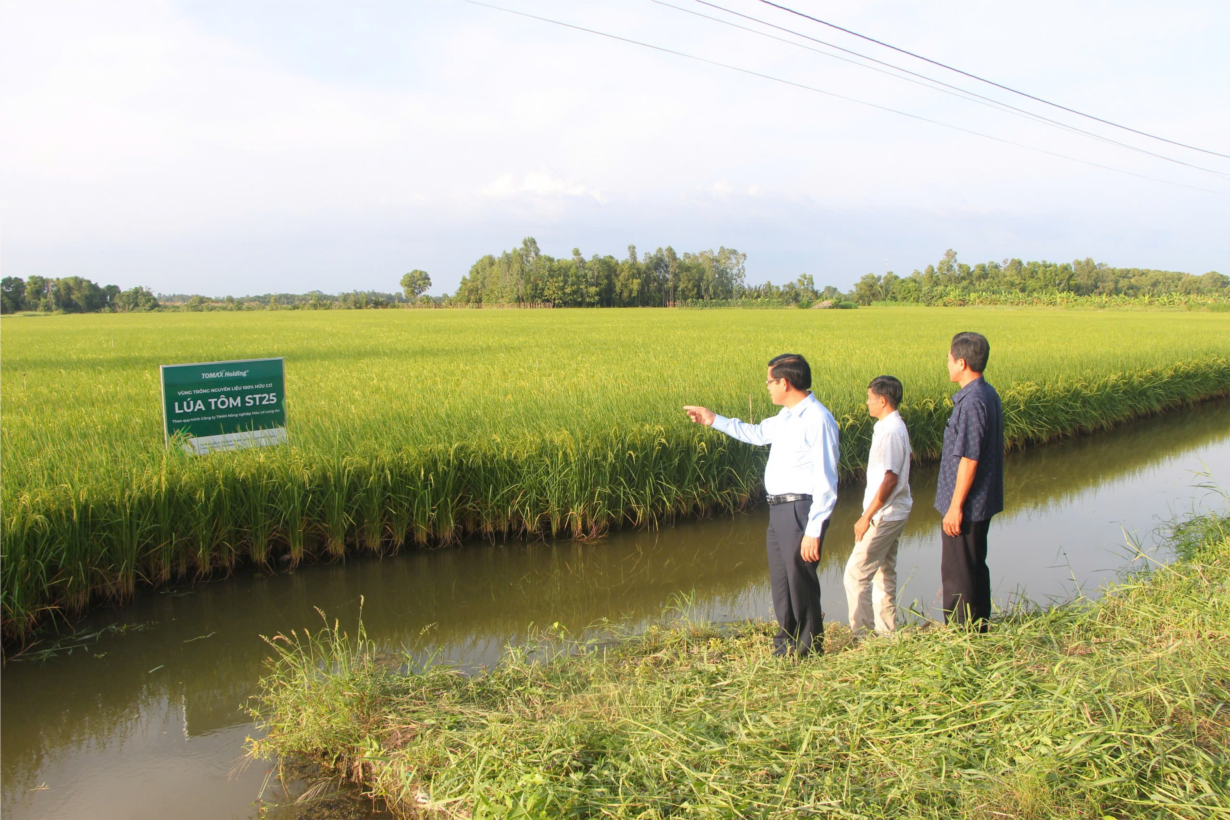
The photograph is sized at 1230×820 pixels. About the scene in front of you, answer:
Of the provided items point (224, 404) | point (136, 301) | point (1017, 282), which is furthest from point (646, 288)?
point (224, 404)

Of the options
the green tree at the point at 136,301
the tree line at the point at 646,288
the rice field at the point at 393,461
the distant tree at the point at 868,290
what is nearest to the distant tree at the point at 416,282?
the tree line at the point at 646,288

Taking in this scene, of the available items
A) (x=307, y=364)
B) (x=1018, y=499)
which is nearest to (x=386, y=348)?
(x=307, y=364)

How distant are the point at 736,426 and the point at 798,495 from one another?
1.76 ft

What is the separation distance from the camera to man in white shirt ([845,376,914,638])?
3604 mm

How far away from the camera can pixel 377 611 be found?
4.91 m

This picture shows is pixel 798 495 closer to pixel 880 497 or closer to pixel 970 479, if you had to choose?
pixel 880 497

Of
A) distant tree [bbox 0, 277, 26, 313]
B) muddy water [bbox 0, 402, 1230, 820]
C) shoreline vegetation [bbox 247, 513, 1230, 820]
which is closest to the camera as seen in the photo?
shoreline vegetation [bbox 247, 513, 1230, 820]

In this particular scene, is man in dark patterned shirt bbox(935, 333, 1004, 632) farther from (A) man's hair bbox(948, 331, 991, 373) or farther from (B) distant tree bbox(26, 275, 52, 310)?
(B) distant tree bbox(26, 275, 52, 310)

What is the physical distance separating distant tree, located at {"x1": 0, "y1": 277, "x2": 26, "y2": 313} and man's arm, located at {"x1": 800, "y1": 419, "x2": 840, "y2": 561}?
3438 inches

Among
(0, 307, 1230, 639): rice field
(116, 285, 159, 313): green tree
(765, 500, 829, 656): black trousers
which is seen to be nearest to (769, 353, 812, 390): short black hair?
(765, 500, 829, 656): black trousers

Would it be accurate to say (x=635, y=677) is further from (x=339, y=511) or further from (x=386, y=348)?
(x=386, y=348)

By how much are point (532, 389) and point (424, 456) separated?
379cm

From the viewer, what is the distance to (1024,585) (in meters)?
5.23

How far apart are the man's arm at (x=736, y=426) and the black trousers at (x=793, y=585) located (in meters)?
0.37
